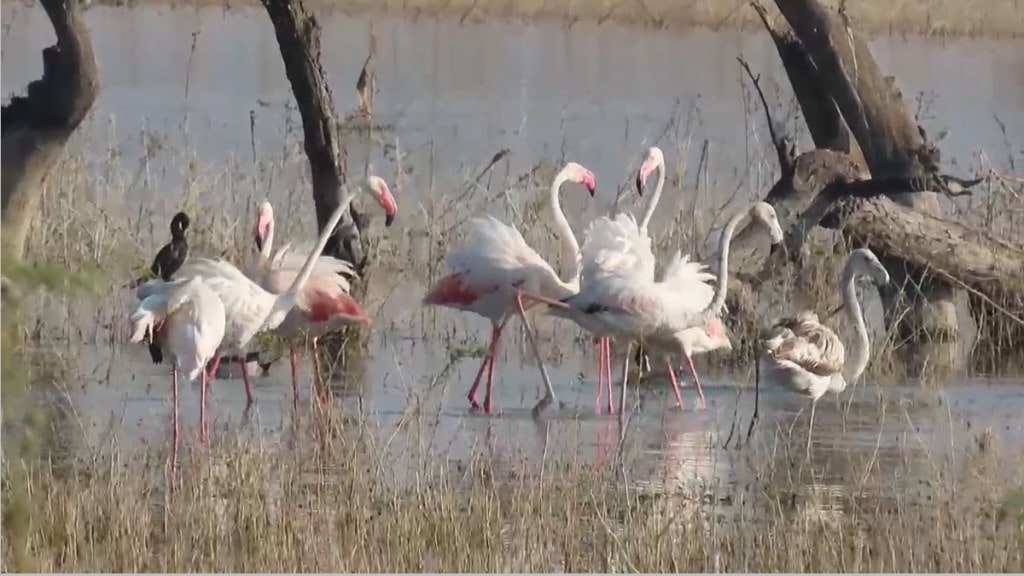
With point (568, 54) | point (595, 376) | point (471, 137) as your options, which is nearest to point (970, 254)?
point (595, 376)

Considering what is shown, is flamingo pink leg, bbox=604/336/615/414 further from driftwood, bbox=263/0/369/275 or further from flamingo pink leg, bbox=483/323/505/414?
driftwood, bbox=263/0/369/275

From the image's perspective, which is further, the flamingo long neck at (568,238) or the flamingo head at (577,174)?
the flamingo head at (577,174)

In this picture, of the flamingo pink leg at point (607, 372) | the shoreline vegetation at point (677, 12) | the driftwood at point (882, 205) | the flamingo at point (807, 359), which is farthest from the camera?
the shoreline vegetation at point (677, 12)

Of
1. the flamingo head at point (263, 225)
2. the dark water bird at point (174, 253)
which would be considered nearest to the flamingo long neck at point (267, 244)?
the flamingo head at point (263, 225)

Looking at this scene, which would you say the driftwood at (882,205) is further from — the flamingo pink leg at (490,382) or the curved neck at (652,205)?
the flamingo pink leg at (490,382)

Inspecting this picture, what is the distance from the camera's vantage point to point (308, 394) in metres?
9.47

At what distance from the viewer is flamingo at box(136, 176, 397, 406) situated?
349 inches

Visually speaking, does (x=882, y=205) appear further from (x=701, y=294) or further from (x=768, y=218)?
(x=701, y=294)

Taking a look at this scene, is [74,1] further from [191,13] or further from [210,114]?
[191,13]

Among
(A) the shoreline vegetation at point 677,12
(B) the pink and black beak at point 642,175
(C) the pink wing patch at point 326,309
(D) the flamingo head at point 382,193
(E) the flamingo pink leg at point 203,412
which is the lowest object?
(E) the flamingo pink leg at point 203,412

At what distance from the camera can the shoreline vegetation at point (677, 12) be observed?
2406 cm

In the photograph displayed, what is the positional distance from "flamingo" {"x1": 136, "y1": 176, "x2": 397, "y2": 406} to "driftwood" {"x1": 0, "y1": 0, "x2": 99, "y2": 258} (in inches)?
65.7

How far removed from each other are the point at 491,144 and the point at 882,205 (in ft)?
21.7

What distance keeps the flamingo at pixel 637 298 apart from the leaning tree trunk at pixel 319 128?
192 centimetres
